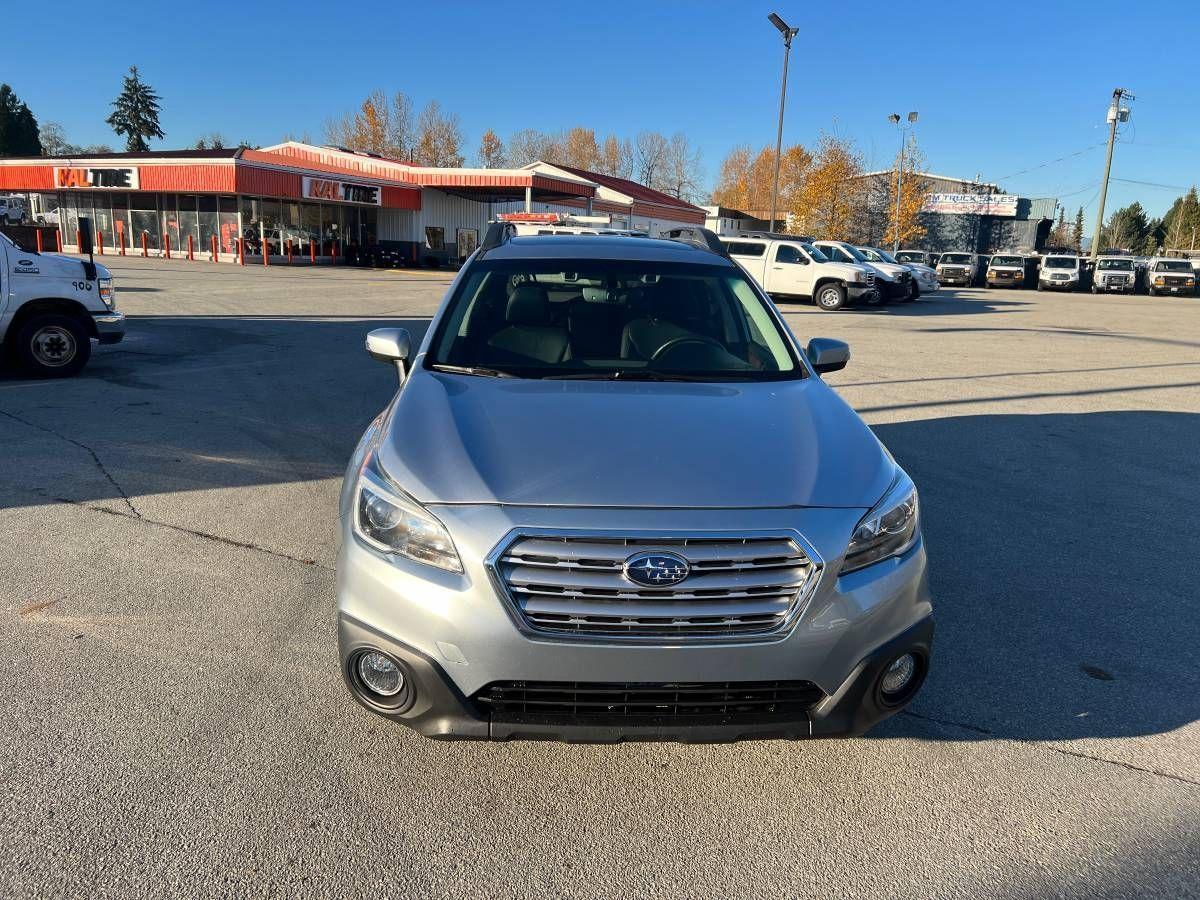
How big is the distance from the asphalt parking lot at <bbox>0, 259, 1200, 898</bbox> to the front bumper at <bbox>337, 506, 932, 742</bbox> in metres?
0.35

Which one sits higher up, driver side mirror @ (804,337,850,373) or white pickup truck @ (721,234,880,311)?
white pickup truck @ (721,234,880,311)

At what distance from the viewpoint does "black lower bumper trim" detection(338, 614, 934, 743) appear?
2.56 metres

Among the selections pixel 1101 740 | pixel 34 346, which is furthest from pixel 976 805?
pixel 34 346

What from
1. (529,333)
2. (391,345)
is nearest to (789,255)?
(529,333)

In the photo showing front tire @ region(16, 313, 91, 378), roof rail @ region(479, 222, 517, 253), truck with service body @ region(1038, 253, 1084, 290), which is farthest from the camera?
truck with service body @ region(1038, 253, 1084, 290)

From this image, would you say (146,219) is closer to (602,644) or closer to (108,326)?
(108,326)

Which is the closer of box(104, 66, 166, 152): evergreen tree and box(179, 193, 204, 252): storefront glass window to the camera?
box(179, 193, 204, 252): storefront glass window

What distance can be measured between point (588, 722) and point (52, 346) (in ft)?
31.7

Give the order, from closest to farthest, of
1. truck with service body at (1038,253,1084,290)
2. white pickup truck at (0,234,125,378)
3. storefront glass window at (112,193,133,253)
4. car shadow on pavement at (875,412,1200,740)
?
car shadow on pavement at (875,412,1200,740)
white pickup truck at (0,234,125,378)
storefront glass window at (112,193,133,253)
truck with service body at (1038,253,1084,290)

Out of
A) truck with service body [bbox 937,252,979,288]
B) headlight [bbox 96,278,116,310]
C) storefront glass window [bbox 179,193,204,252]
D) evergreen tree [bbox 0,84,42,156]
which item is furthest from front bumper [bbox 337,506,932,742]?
evergreen tree [bbox 0,84,42,156]

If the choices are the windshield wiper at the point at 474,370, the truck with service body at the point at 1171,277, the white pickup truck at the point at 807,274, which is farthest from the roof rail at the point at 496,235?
the truck with service body at the point at 1171,277

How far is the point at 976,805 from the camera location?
285 cm

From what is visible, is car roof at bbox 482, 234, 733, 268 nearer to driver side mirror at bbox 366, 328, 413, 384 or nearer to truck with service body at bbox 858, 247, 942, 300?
driver side mirror at bbox 366, 328, 413, 384

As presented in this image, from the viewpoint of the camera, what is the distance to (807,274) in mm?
24953
